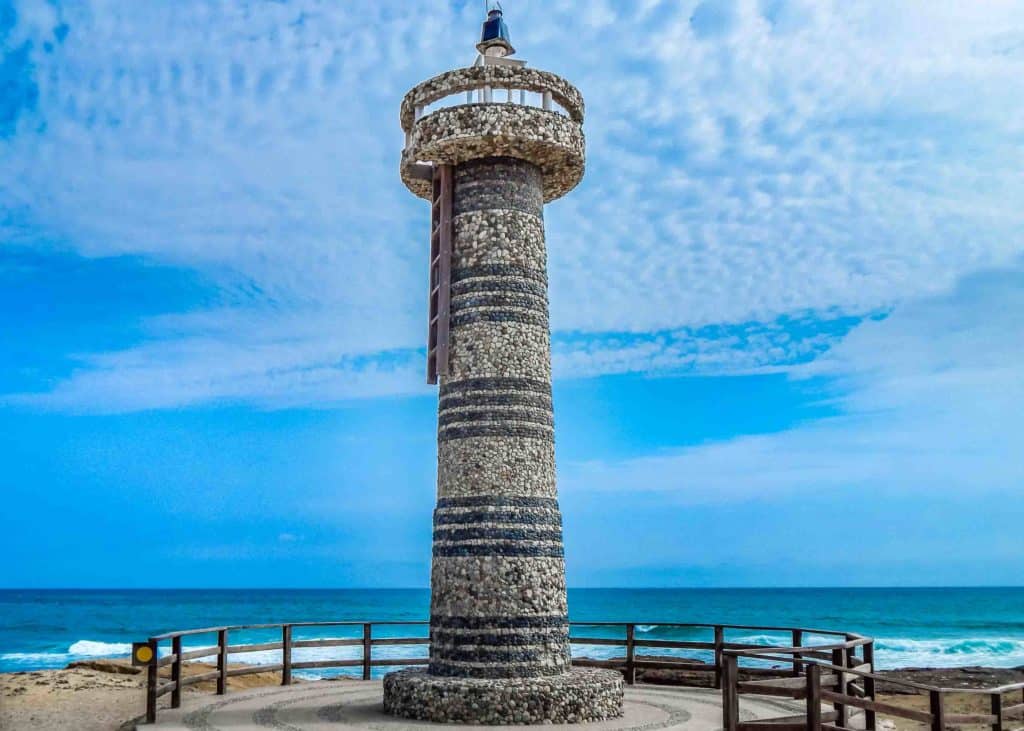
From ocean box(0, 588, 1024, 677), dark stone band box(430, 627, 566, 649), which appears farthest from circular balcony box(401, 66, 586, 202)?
ocean box(0, 588, 1024, 677)

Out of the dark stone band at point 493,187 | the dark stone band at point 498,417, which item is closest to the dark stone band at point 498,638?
the dark stone band at point 498,417

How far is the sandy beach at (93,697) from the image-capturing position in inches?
492

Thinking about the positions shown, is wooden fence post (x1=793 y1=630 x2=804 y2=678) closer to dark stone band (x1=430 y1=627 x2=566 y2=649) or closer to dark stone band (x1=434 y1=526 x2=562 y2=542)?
dark stone band (x1=430 y1=627 x2=566 y2=649)

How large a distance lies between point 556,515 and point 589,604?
65.1 metres

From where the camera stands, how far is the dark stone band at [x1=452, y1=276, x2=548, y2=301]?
1162 cm

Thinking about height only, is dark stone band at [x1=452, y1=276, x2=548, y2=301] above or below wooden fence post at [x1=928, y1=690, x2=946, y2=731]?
above

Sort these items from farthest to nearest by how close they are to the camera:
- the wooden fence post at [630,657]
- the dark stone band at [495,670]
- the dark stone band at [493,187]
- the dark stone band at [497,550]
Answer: the wooden fence post at [630,657]
the dark stone band at [493,187]
the dark stone band at [497,550]
the dark stone band at [495,670]

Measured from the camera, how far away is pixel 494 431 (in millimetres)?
11289

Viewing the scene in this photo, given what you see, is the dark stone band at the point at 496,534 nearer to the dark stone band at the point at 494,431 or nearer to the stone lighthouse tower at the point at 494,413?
the stone lighthouse tower at the point at 494,413

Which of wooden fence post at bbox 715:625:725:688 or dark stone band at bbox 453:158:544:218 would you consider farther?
wooden fence post at bbox 715:625:725:688

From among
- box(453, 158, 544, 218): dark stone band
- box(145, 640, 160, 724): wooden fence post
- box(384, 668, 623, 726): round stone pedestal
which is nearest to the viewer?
box(384, 668, 623, 726): round stone pedestal

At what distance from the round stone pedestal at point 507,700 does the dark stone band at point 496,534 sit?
142 cm

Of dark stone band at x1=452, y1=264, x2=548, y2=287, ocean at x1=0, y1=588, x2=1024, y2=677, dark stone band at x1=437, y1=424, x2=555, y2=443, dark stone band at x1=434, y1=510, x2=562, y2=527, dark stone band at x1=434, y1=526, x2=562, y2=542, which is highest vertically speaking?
dark stone band at x1=452, y1=264, x2=548, y2=287

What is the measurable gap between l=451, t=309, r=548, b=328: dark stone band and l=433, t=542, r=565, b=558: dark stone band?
7.83 feet
